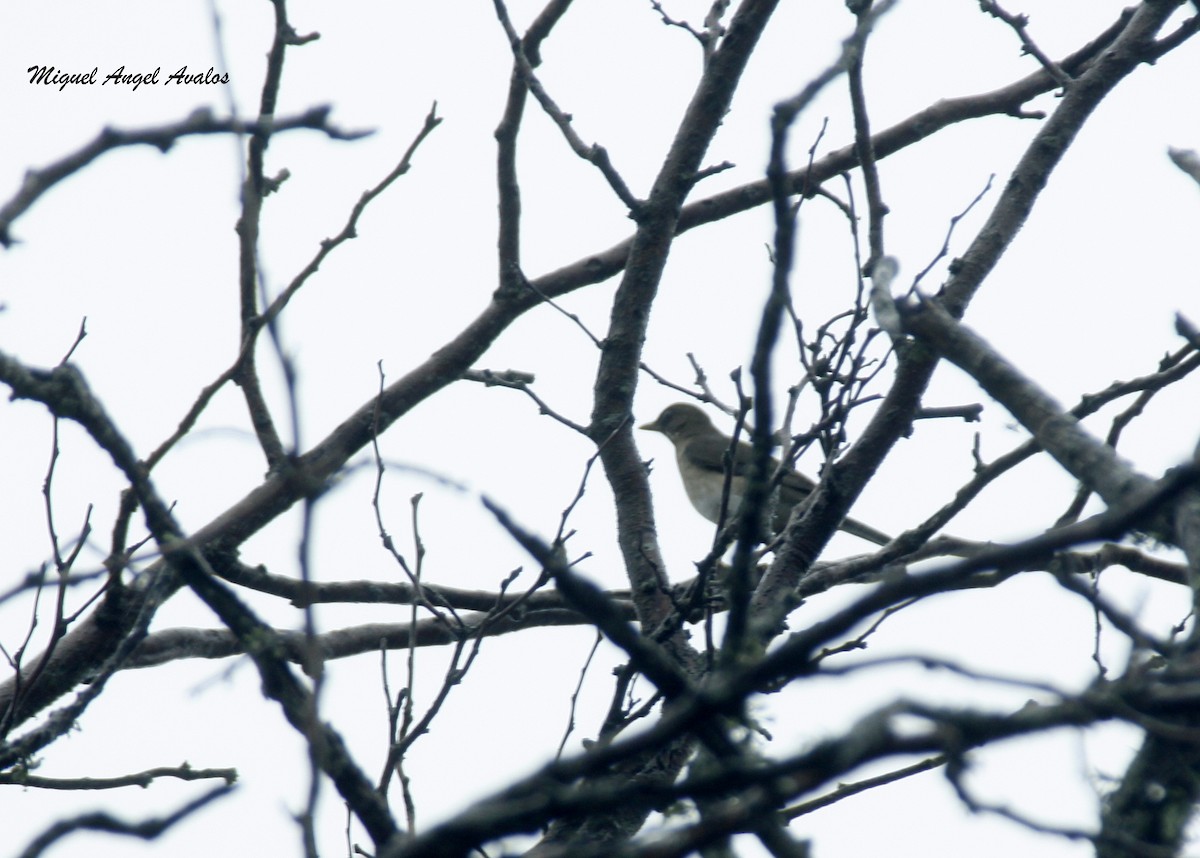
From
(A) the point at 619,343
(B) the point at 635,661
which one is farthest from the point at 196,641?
(B) the point at 635,661

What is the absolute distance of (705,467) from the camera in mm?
11609

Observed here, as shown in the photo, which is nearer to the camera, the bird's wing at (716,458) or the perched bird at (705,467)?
the perched bird at (705,467)

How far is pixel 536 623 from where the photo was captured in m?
5.36

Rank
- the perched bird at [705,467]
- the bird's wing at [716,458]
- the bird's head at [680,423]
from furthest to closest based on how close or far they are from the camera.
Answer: the bird's head at [680,423] → the bird's wing at [716,458] → the perched bird at [705,467]

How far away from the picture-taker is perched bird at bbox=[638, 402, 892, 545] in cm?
1027

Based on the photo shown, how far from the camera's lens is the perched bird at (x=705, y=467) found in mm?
10266

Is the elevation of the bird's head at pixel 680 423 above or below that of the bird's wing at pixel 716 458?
above

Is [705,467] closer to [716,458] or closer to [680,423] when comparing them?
[716,458]

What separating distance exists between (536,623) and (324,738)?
128 inches

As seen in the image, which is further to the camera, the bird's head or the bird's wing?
the bird's head

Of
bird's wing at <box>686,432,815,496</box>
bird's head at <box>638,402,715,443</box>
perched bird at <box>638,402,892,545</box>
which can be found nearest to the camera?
perched bird at <box>638,402,892,545</box>

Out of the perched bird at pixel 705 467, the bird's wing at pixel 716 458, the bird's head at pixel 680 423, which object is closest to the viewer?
the perched bird at pixel 705 467

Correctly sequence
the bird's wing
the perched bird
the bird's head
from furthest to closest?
the bird's head, the bird's wing, the perched bird

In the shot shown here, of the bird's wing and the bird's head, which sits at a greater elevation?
the bird's head
